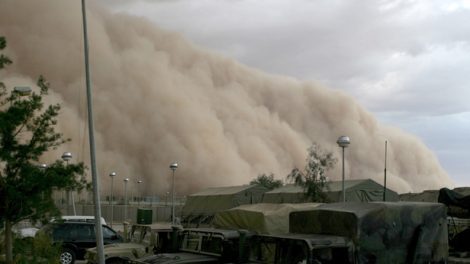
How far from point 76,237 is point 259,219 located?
20.2 ft

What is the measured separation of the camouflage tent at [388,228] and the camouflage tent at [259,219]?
4007mm

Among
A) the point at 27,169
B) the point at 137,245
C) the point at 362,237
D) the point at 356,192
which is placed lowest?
the point at 137,245

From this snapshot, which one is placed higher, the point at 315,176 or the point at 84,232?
the point at 315,176

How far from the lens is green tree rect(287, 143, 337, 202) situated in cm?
2305

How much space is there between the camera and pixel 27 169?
27.2 ft

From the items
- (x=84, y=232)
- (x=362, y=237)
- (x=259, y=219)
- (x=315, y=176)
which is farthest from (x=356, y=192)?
(x=362, y=237)

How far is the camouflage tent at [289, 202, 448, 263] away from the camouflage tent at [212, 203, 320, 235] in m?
4.01

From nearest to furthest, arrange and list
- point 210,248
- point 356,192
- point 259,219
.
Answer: point 210,248 < point 259,219 < point 356,192

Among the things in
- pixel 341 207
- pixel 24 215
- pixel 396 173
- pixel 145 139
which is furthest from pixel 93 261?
pixel 396 173

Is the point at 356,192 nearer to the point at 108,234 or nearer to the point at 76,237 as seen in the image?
the point at 108,234

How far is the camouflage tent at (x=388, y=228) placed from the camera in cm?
583

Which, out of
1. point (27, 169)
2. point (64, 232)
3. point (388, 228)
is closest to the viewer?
point (388, 228)

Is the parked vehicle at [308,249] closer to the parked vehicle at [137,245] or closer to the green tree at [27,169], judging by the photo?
the parked vehicle at [137,245]

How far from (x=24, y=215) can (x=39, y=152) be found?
3.01 feet
